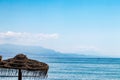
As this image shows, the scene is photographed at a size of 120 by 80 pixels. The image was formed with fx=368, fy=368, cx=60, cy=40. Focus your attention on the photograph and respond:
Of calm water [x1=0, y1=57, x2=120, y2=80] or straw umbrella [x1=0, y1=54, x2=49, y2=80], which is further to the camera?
calm water [x1=0, y1=57, x2=120, y2=80]

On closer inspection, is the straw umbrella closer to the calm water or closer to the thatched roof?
the thatched roof

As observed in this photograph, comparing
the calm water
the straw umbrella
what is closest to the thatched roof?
the straw umbrella

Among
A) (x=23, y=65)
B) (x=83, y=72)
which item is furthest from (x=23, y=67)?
(x=83, y=72)

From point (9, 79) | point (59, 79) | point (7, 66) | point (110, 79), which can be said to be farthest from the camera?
point (110, 79)

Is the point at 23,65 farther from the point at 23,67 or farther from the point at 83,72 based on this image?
the point at 83,72

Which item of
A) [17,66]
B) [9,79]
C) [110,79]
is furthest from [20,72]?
[110,79]

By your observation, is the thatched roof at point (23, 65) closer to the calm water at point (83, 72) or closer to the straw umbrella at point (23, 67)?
the straw umbrella at point (23, 67)

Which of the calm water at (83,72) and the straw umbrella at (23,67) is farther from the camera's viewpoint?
the calm water at (83,72)

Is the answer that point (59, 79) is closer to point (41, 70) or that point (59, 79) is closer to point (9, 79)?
point (9, 79)

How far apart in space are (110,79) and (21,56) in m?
30.1

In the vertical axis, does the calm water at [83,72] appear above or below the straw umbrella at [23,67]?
below

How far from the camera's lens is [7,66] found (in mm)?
12328

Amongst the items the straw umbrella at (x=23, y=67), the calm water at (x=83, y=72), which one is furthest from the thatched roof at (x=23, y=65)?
the calm water at (x=83, y=72)

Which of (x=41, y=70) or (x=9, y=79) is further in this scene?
(x=9, y=79)
